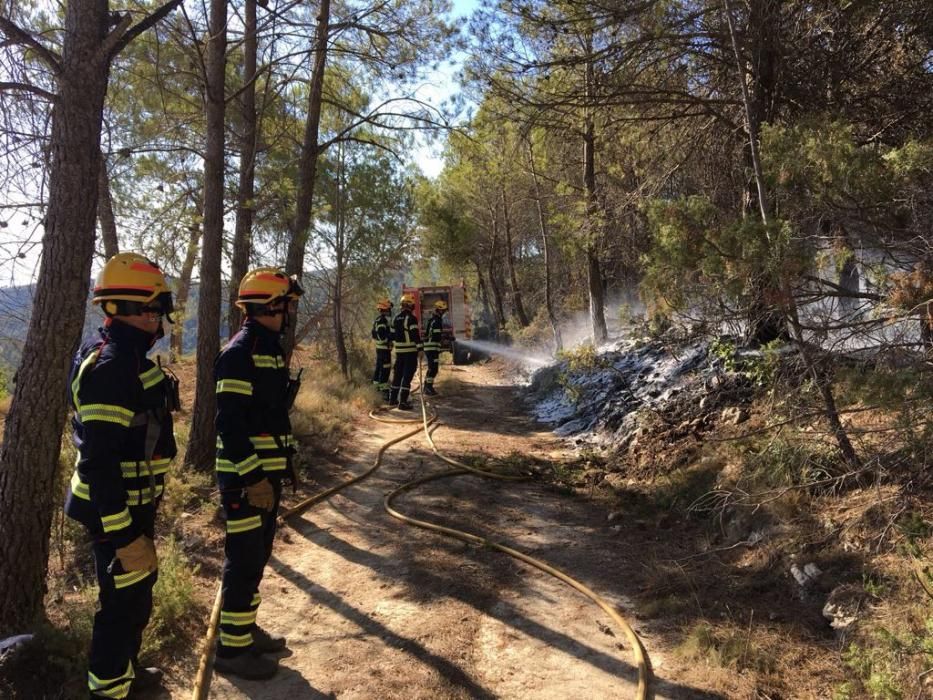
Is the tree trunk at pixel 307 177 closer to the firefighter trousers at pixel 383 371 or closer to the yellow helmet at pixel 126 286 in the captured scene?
the firefighter trousers at pixel 383 371

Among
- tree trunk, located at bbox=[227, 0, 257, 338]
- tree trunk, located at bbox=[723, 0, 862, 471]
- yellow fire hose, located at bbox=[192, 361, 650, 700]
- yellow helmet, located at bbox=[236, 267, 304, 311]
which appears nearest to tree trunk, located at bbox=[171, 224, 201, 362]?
tree trunk, located at bbox=[227, 0, 257, 338]

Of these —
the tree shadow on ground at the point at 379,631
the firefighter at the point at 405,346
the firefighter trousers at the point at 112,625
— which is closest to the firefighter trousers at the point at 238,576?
the firefighter trousers at the point at 112,625

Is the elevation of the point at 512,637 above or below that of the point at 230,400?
below

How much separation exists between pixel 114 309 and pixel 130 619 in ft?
4.54

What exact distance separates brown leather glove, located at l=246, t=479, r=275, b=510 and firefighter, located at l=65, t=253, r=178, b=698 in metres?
0.48

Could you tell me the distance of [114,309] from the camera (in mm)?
2682

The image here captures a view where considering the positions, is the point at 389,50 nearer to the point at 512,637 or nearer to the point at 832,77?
the point at 832,77

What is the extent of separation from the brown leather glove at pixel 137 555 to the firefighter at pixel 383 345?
9706 millimetres

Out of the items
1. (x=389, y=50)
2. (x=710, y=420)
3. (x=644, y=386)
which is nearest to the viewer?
(x=710, y=420)

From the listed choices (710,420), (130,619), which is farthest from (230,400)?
(710,420)

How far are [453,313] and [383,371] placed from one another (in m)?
10.0

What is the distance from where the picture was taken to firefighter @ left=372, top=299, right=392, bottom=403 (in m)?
12.3

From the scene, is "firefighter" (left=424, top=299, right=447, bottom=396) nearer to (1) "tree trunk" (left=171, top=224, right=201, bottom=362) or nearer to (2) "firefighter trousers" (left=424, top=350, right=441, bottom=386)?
(2) "firefighter trousers" (left=424, top=350, right=441, bottom=386)

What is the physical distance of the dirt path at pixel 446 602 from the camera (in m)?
3.13
